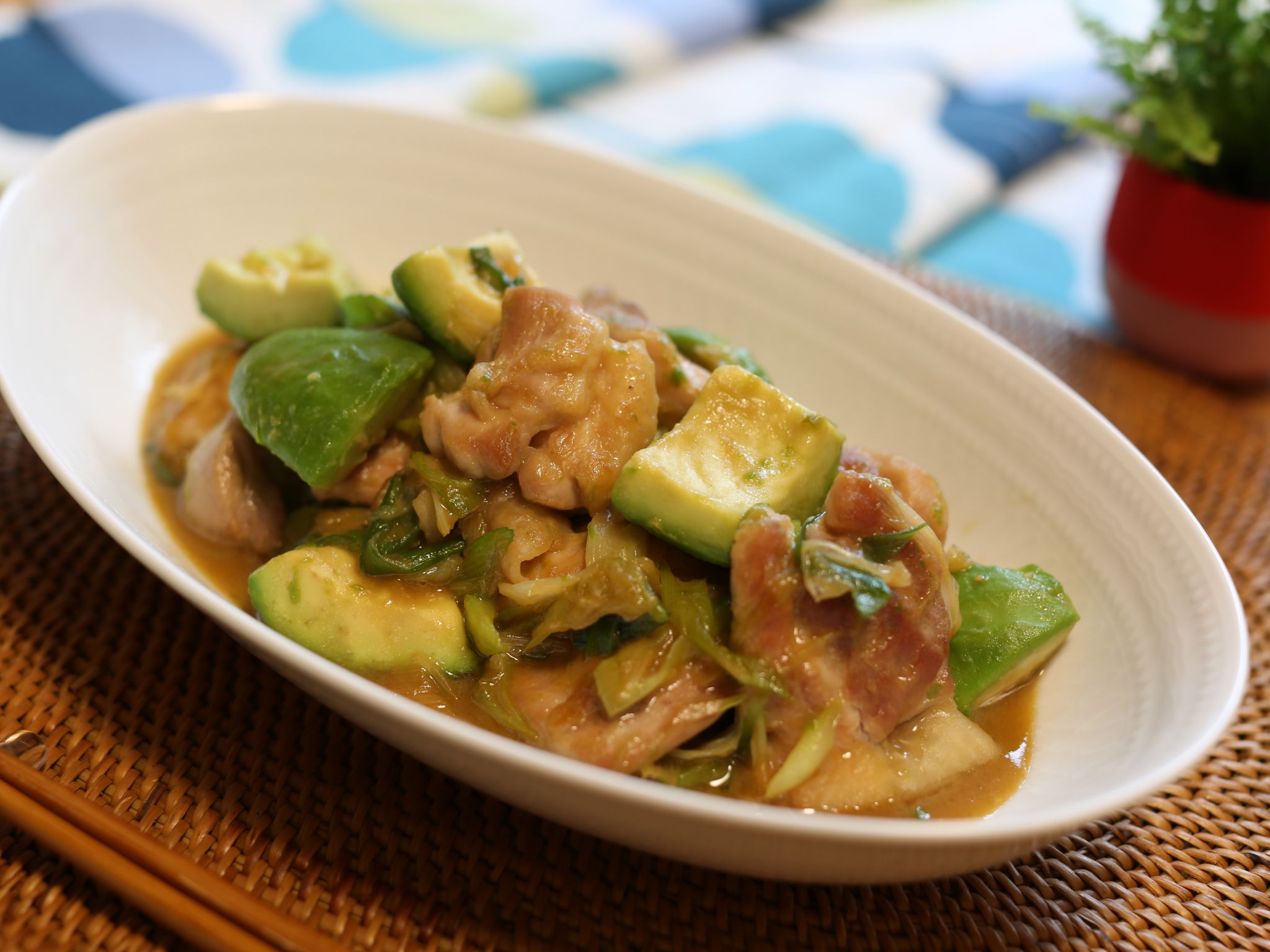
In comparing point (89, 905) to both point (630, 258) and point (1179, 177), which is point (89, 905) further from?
point (1179, 177)

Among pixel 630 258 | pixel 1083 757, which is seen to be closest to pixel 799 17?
pixel 630 258

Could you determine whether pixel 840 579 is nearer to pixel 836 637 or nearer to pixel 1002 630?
pixel 836 637

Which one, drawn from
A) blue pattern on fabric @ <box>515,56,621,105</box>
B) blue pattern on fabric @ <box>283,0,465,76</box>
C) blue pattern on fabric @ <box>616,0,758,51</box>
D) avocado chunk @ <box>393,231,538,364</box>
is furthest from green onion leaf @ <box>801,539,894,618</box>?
blue pattern on fabric @ <box>616,0,758,51</box>

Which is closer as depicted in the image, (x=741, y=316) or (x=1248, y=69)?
(x=741, y=316)

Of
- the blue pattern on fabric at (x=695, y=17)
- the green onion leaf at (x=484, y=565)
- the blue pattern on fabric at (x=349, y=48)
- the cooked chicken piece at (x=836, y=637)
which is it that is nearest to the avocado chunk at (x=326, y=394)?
the green onion leaf at (x=484, y=565)

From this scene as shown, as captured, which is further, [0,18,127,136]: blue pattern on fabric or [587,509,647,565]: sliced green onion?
[0,18,127,136]: blue pattern on fabric

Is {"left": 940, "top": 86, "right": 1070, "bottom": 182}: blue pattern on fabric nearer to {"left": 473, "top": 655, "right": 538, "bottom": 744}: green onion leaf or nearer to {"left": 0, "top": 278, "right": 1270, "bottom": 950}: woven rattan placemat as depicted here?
{"left": 0, "top": 278, "right": 1270, "bottom": 950}: woven rattan placemat

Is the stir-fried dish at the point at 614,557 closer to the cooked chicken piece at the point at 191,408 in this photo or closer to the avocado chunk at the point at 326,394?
the avocado chunk at the point at 326,394
